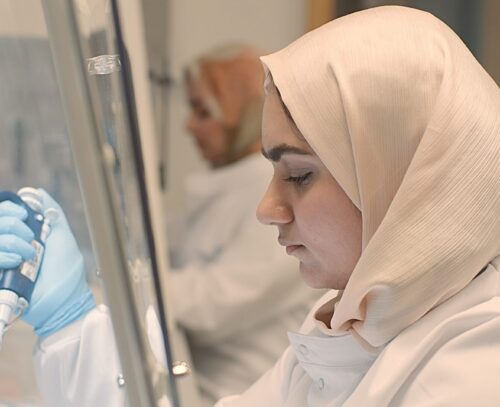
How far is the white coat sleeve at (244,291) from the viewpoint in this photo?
1.59m

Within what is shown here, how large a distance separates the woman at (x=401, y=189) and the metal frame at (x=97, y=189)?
0.27 meters

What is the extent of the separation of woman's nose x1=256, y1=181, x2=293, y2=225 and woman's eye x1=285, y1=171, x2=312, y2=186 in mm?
18

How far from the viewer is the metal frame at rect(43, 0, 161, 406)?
40 centimetres

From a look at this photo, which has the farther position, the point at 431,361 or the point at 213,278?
the point at 213,278

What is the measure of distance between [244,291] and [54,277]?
0.92 m

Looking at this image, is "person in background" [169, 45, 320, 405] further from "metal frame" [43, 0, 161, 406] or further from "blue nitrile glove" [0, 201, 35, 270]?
"metal frame" [43, 0, 161, 406]

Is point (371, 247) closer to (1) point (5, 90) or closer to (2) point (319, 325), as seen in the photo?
(2) point (319, 325)

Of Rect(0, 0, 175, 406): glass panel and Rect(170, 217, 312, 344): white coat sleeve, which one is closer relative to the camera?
Rect(0, 0, 175, 406): glass panel

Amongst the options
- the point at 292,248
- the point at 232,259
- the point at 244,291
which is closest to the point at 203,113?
the point at 232,259

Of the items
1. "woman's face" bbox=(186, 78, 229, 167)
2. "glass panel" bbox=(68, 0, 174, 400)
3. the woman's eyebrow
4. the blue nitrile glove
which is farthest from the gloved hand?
"woman's face" bbox=(186, 78, 229, 167)

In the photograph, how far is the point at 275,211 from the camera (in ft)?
2.33

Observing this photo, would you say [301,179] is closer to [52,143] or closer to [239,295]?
[52,143]

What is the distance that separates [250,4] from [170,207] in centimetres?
73

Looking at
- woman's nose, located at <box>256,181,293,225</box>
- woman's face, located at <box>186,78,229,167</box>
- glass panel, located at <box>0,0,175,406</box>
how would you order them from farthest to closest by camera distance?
woman's face, located at <box>186,78,229,167</box> < woman's nose, located at <box>256,181,293,225</box> < glass panel, located at <box>0,0,175,406</box>
